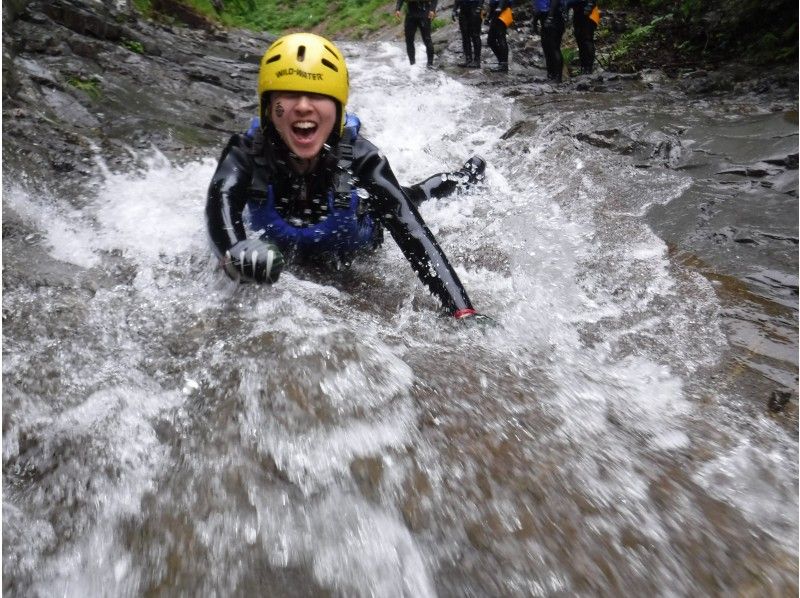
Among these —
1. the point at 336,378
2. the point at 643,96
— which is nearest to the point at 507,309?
the point at 336,378

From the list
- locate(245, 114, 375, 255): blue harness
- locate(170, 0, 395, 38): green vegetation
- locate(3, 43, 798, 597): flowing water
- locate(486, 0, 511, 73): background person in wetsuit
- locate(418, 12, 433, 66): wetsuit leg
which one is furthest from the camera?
locate(170, 0, 395, 38): green vegetation

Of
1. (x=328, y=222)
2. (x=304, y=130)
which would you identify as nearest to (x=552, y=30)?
(x=328, y=222)

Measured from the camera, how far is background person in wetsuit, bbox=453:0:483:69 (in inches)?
442

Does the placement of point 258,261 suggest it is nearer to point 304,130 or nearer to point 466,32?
point 304,130

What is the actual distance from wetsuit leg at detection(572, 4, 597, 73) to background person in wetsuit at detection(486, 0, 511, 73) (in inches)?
66.4

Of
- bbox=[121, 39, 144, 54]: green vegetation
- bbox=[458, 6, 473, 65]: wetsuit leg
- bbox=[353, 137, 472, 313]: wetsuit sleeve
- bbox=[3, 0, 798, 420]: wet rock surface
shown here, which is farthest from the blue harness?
bbox=[458, 6, 473, 65]: wetsuit leg

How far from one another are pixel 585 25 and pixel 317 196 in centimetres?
816

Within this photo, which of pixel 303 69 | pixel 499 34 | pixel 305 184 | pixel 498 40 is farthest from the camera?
pixel 498 40

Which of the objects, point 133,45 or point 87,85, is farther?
point 133,45

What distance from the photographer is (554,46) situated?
957cm

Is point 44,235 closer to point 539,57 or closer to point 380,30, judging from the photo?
point 539,57

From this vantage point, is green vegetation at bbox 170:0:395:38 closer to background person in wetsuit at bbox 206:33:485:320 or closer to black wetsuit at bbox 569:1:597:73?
black wetsuit at bbox 569:1:597:73

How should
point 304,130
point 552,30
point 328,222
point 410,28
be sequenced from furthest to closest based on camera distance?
point 410,28, point 552,30, point 328,222, point 304,130

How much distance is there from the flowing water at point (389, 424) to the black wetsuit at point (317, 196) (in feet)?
1.07
